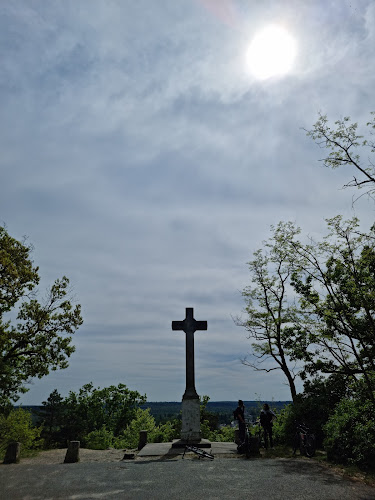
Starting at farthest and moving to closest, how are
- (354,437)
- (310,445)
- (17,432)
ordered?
(17,432)
(310,445)
(354,437)

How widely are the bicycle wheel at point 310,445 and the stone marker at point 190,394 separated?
4.19 meters

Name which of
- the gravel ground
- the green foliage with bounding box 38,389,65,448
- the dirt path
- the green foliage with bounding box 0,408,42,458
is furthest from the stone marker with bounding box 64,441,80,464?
the green foliage with bounding box 38,389,65,448

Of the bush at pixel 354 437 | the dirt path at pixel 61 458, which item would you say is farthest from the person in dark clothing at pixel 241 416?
the dirt path at pixel 61 458

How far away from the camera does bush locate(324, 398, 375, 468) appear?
9.54m

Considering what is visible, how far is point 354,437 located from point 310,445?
6.67 ft

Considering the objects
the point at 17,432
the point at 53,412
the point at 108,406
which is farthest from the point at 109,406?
the point at 17,432

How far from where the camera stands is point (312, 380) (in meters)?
19.3

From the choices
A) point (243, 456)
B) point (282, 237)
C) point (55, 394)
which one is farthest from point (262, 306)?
point (55, 394)

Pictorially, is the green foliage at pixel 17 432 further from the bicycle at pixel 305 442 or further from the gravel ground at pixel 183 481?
the bicycle at pixel 305 442

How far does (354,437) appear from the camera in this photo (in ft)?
33.4

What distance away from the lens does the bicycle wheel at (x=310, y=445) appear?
1167cm

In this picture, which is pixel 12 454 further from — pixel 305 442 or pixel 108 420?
pixel 108 420

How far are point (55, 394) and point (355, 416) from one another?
228 feet

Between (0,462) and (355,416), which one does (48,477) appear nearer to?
(0,462)
